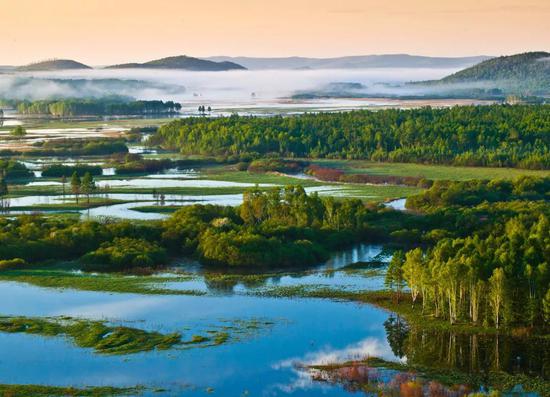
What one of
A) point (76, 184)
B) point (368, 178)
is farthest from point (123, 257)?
point (368, 178)

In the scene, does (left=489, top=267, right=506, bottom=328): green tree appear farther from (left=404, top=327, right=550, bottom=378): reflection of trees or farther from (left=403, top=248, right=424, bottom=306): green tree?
(left=403, top=248, right=424, bottom=306): green tree

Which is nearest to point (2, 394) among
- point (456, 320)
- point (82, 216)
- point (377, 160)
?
point (456, 320)

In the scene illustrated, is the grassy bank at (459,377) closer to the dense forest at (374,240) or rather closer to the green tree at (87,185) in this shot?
the dense forest at (374,240)

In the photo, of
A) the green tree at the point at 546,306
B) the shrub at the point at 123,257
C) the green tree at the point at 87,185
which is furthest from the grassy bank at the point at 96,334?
the green tree at the point at 87,185

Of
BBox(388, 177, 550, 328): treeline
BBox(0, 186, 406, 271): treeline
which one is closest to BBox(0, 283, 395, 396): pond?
BBox(388, 177, 550, 328): treeline

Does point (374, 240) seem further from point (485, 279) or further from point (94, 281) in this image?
point (485, 279)

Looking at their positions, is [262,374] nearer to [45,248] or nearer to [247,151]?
[45,248]
